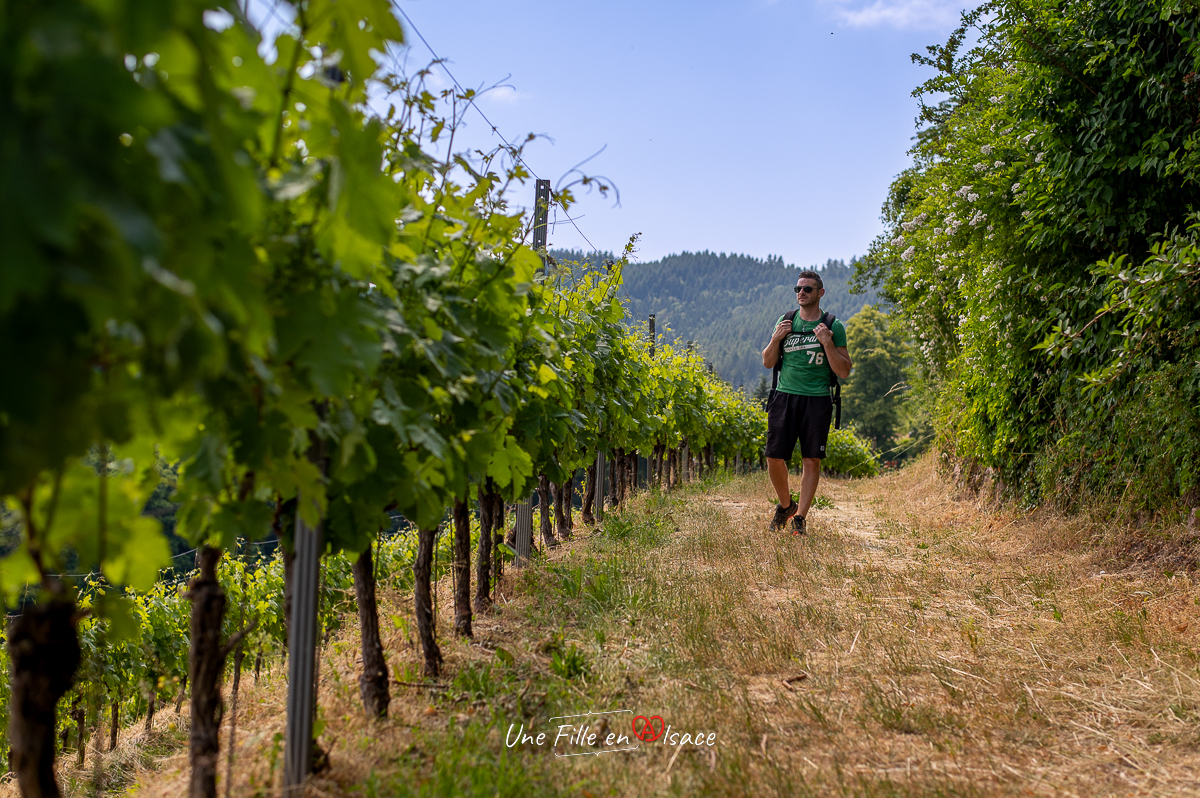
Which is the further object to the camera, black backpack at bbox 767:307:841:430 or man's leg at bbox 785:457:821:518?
black backpack at bbox 767:307:841:430

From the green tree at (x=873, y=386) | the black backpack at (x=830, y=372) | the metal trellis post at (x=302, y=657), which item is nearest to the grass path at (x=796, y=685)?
the metal trellis post at (x=302, y=657)

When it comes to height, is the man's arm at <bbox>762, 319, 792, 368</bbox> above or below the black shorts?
above

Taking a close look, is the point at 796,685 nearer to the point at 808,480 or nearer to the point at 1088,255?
the point at 808,480

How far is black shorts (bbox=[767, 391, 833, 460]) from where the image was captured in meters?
5.98

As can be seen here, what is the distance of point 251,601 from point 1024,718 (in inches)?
387

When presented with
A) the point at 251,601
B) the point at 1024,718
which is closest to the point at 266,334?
the point at 1024,718

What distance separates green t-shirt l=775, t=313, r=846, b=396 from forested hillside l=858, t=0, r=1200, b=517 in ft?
5.19

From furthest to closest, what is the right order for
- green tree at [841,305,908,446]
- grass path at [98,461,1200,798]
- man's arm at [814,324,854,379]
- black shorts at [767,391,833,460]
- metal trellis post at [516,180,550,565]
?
green tree at [841,305,908,446], black shorts at [767,391,833,460], man's arm at [814,324,854,379], metal trellis post at [516,180,550,565], grass path at [98,461,1200,798]

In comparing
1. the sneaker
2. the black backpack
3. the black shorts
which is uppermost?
the black backpack

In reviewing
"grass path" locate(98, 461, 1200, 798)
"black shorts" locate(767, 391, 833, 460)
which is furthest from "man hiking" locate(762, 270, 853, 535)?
"grass path" locate(98, 461, 1200, 798)

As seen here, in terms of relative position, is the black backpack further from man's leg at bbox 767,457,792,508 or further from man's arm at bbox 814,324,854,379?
man's leg at bbox 767,457,792,508

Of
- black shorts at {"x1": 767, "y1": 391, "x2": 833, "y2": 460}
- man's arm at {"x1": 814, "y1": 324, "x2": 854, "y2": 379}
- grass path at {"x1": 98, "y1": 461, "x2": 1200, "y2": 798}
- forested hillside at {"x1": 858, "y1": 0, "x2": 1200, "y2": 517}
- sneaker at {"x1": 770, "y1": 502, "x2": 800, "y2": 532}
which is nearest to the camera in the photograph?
grass path at {"x1": 98, "y1": 461, "x2": 1200, "y2": 798}

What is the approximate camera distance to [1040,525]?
5746 millimetres

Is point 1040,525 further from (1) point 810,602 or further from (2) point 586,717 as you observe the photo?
(2) point 586,717
